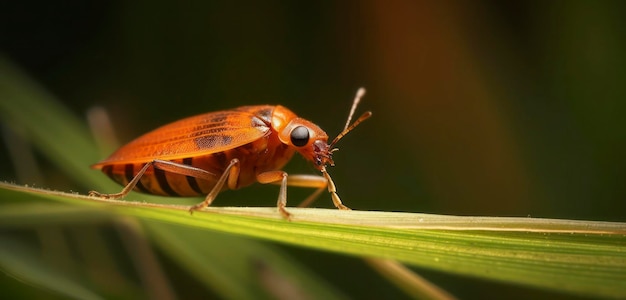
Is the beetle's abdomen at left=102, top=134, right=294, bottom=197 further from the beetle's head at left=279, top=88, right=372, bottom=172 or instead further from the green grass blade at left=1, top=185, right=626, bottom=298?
the green grass blade at left=1, top=185, right=626, bottom=298

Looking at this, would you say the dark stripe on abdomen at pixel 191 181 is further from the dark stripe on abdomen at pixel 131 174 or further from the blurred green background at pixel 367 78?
the blurred green background at pixel 367 78

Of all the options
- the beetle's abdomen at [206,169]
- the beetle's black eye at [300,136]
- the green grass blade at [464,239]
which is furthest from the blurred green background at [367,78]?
the green grass blade at [464,239]

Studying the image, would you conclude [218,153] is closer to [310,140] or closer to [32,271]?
[310,140]

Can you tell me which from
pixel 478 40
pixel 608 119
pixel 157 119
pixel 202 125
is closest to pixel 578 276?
pixel 202 125

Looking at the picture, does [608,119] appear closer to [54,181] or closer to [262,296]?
[262,296]

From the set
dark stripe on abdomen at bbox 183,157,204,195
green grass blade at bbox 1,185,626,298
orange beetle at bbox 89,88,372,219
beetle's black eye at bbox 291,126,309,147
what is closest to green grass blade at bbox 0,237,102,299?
green grass blade at bbox 1,185,626,298

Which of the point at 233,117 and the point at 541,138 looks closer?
the point at 233,117

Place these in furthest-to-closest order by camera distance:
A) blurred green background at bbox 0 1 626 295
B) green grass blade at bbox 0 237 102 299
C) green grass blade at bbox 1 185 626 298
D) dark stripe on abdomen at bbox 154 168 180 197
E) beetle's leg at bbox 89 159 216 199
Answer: blurred green background at bbox 0 1 626 295
dark stripe on abdomen at bbox 154 168 180 197
beetle's leg at bbox 89 159 216 199
green grass blade at bbox 0 237 102 299
green grass blade at bbox 1 185 626 298
